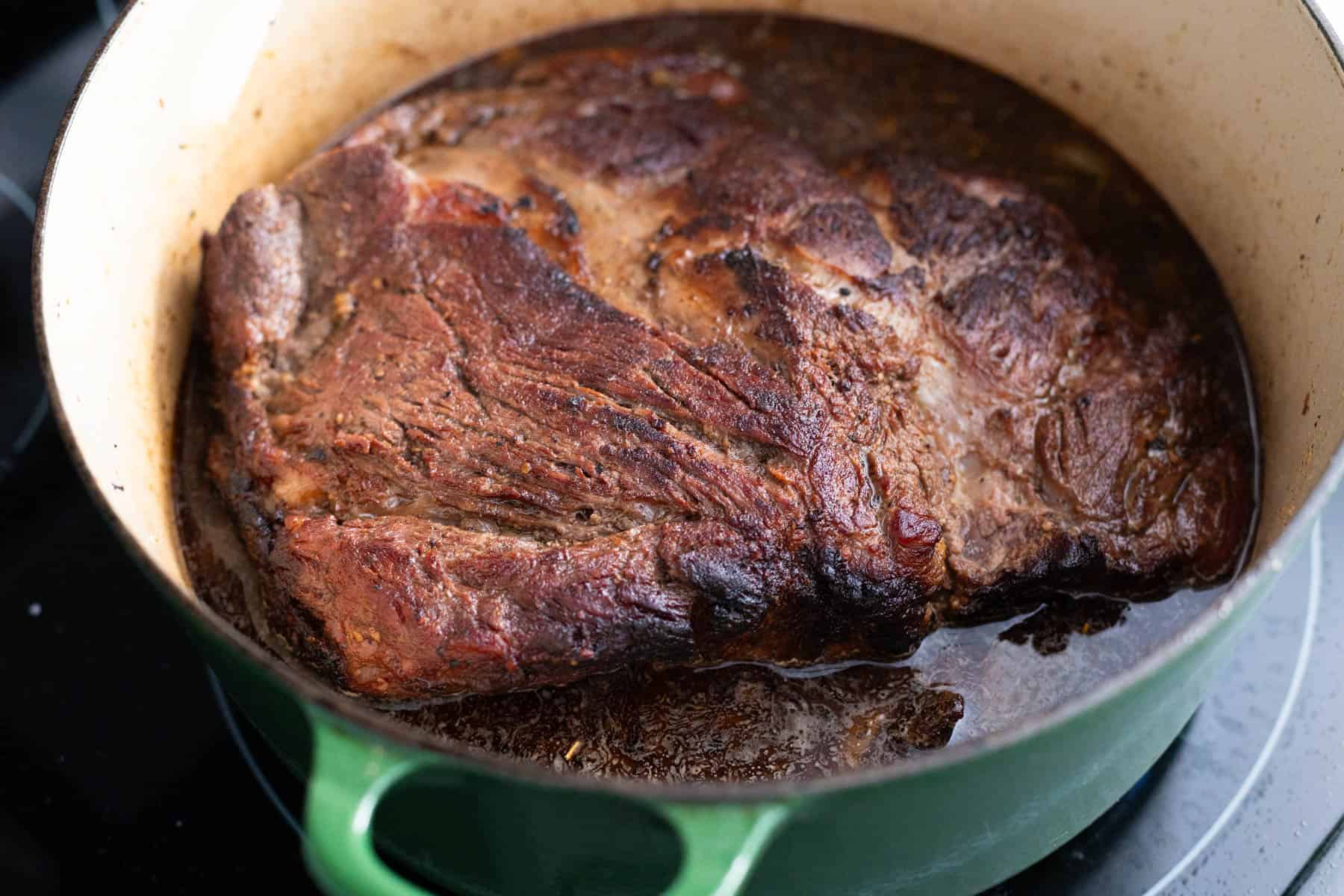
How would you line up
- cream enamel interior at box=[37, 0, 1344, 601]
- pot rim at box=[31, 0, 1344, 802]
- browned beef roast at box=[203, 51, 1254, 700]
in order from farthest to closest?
cream enamel interior at box=[37, 0, 1344, 601] < browned beef roast at box=[203, 51, 1254, 700] < pot rim at box=[31, 0, 1344, 802]

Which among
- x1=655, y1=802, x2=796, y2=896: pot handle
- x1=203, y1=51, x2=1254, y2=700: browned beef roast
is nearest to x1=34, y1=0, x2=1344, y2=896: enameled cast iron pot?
x1=655, y1=802, x2=796, y2=896: pot handle

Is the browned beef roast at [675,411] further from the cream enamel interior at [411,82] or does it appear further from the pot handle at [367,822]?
the pot handle at [367,822]

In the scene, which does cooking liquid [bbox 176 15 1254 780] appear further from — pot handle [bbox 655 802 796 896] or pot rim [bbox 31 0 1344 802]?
pot handle [bbox 655 802 796 896]

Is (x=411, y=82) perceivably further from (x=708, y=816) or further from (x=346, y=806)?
(x=708, y=816)

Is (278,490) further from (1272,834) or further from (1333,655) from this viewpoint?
(1333,655)

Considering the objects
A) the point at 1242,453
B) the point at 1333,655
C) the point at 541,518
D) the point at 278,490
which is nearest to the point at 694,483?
the point at 541,518

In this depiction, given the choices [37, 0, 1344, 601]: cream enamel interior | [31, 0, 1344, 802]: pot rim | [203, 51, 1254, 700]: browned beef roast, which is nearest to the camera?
[31, 0, 1344, 802]: pot rim

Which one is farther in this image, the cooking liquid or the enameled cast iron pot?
the cooking liquid
